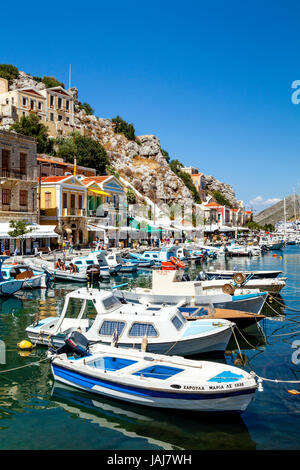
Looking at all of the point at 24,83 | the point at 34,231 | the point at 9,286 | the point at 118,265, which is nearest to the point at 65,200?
the point at 34,231

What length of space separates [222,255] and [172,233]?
17.2 meters

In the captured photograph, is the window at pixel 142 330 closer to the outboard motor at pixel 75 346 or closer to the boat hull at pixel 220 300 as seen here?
the outboard motor at pixel 75 346

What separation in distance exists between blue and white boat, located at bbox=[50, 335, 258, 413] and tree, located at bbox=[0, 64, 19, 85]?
83716 millimetres

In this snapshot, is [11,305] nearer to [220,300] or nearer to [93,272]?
[93,272]

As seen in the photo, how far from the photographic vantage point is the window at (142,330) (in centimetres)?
1285

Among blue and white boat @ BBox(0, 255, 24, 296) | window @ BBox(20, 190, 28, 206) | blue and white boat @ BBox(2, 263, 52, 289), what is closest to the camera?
blue and white boat @ BBox(0, 255, 24, 296)

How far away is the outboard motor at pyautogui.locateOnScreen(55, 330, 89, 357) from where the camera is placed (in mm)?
11586

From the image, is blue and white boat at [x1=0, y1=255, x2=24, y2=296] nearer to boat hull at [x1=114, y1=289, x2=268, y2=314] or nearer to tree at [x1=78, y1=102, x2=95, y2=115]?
boat hull at [x1=114, y1=289, x2=268, y2=314]

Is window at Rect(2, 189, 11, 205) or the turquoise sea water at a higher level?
window at Rect(2, 189, 11, 205)

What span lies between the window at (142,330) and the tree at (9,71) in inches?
3245

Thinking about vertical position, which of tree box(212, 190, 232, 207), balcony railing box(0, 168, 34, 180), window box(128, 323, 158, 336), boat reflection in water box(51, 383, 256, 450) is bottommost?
boat reflection in water box(51, 383, 256, 450)

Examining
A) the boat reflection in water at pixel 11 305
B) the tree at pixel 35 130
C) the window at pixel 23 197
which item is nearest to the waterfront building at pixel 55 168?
the tree at pixel 35 130

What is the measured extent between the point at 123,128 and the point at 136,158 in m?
10.9

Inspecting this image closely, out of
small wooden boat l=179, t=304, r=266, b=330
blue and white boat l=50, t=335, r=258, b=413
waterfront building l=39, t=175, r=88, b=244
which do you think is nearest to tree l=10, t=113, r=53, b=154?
waterfront building l=39, t=175, r=88, b=244
